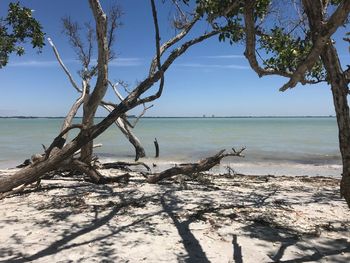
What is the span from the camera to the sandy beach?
517 cm

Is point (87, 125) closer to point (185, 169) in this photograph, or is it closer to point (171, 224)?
point (171, 224)

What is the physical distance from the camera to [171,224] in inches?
253

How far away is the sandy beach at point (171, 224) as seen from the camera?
5168 mm

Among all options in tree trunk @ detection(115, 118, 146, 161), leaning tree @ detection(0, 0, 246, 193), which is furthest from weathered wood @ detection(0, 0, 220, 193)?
tree trunk @ detection(115, 118, 146, 161)

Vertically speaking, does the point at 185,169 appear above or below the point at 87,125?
below

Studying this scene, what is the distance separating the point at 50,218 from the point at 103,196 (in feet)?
5.78

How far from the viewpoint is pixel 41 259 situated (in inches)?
194

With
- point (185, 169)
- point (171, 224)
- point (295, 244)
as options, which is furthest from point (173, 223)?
point (185, 169)

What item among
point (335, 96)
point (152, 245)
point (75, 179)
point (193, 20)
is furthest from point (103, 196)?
point (335, 96)

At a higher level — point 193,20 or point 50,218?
point 193,20

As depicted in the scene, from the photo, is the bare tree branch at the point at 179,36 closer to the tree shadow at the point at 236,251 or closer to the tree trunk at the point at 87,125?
the tree trunk at the point at 87,125

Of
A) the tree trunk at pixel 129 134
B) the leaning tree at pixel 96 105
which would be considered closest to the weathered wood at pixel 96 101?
the leaning tree at pixel 96 105

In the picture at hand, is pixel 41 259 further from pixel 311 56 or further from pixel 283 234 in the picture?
pixel 311 56

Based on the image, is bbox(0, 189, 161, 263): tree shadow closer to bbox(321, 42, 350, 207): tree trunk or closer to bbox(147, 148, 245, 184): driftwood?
bbox(147, 148, 245, 184): driftwood
